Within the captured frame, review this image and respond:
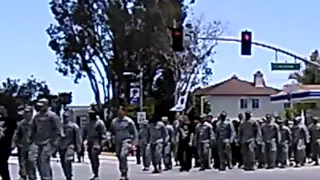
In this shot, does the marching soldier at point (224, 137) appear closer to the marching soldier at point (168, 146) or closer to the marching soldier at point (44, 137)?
the marching soldier at point (168, 146)

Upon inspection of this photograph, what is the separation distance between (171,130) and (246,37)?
27.3ft

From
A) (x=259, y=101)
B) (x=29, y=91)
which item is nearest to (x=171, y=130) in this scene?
(x=259, y=101)

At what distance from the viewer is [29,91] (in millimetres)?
113688

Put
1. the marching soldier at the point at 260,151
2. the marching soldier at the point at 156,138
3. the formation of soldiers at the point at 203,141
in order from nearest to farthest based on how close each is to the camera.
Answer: the formation of soldiers at the point at 203,141 < the marching soldier at the point at 156,138 < the marching soldier at the point at 260,151

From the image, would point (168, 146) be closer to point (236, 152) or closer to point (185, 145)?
point (185, 145)

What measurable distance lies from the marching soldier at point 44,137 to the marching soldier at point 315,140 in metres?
15.3

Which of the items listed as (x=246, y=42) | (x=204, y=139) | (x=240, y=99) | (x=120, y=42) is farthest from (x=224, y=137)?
(x=240, y=99)

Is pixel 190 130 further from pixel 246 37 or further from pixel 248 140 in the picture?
pixel 246 37

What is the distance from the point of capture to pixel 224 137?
27594 millimetres

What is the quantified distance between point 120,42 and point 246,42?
73.1ft

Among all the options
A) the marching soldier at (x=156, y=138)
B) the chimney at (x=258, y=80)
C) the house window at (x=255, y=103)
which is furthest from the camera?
the chimney at (x=258, y=80)

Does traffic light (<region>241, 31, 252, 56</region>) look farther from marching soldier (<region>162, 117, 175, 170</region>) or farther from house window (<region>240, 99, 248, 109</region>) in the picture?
house window (<region>240, 99, 248, 109</region>)

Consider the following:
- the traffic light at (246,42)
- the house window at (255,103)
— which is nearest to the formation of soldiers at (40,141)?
the traffic light at (246,42)

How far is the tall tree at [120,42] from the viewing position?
5650 cm
